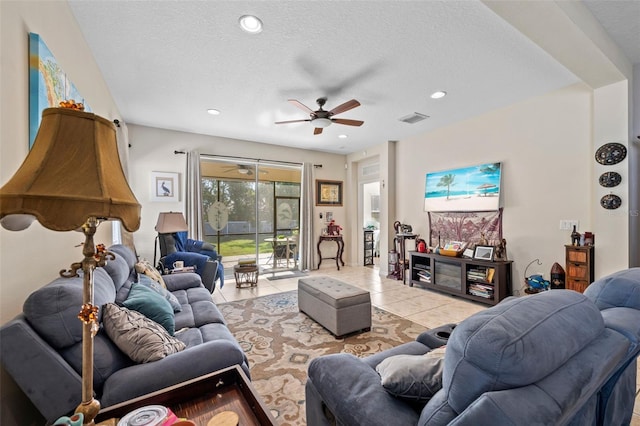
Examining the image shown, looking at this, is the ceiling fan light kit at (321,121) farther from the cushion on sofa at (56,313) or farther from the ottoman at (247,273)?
the cushion on sofa at (56,313)

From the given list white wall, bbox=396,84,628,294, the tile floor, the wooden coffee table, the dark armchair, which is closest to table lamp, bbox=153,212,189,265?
the dark armchair

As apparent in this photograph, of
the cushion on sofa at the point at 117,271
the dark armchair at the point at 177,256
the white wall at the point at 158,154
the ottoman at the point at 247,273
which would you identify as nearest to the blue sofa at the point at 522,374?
the cushion on sofa at the point at 117,271

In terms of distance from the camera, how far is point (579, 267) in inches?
116

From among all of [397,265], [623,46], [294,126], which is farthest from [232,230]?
[623,46]

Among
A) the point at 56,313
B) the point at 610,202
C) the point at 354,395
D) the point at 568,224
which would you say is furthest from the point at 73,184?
the point at 568,224

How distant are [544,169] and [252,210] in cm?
487

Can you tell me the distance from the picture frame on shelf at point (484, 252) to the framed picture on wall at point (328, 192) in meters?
3.40

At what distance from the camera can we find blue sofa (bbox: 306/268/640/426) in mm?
655

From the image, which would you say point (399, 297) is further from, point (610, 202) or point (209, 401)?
point (209, 401)

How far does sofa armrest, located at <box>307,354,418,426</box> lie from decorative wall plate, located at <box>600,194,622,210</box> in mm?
3369

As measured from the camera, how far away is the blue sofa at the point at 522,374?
65cm

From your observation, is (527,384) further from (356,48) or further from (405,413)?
(356,48)

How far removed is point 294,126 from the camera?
4.49m

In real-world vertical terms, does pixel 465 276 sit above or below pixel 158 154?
below
